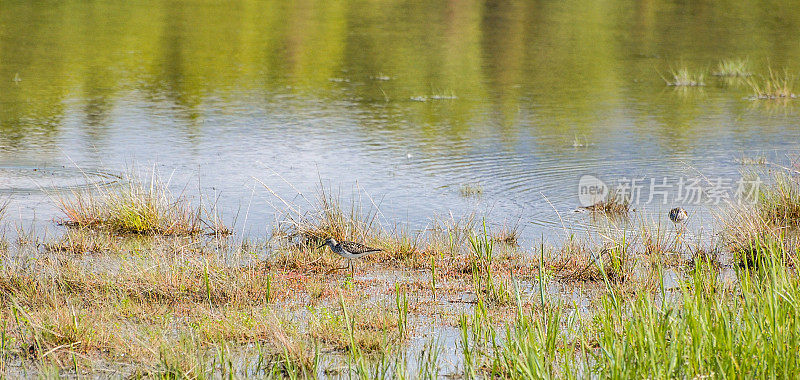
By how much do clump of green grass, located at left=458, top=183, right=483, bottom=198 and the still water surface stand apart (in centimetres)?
12

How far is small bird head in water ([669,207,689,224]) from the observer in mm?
9555

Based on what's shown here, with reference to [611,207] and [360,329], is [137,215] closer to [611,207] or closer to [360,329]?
[360,329]

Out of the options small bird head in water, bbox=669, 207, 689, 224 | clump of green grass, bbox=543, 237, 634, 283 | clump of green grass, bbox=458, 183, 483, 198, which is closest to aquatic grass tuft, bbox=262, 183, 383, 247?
clump of green grass, bbox=543, 237, 634, 283

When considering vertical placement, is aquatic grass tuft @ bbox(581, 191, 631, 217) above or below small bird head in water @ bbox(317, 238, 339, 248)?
below

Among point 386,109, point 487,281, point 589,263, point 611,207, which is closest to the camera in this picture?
point 487,281

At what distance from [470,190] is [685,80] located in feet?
43.6

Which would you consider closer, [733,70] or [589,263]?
[589,263]

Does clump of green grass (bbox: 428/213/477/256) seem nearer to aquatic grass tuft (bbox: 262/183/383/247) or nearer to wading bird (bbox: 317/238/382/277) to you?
aquatic grass tuft (bbox: 262/183/383/247)

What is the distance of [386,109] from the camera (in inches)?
758

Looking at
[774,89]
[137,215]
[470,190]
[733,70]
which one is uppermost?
[733,70]

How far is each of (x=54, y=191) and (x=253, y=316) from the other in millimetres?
5520

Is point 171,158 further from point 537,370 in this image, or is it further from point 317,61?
point 317,61

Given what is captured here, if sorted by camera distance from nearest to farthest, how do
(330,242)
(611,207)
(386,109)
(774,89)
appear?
(330,242) → (611,207) → (386,109) → (774,89)

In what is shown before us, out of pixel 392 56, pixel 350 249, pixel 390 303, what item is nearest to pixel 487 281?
pixel 390 303
